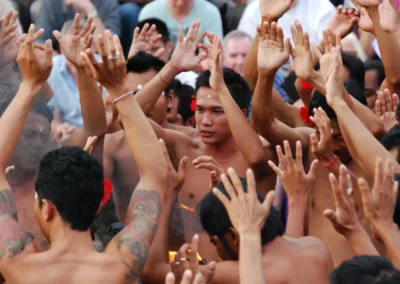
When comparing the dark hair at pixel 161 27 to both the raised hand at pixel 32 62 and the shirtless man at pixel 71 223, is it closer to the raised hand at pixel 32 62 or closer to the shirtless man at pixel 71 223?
the raised hand at pixel 32 62

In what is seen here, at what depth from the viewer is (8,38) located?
5.59 meters

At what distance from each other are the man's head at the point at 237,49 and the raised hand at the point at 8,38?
7.78 feet

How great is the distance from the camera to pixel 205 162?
16.8ft

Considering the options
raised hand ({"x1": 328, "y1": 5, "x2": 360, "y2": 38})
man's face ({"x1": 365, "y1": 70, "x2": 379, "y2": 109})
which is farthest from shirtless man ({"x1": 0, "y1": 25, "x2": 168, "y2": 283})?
man's face ({"x1": 365, "y1": 70, "x2": 379, "y2": 109})

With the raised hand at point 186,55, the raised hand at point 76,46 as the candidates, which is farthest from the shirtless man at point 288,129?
the raised hand at point 76,46

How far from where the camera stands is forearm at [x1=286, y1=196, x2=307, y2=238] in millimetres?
4832

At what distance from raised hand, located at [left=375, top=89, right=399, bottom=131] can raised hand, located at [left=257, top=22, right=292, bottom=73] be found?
0.81 m

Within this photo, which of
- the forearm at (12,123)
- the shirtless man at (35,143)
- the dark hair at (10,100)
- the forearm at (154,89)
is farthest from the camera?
the forearm at (154,89)

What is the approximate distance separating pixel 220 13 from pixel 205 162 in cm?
443

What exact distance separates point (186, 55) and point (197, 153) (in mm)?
606

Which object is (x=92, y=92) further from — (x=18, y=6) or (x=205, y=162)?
(x=18, y=6)

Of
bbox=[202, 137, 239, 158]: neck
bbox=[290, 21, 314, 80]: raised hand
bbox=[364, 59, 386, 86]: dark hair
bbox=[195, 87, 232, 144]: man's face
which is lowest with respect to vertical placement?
bbox=[364, 59, 386, 86]: dark hair

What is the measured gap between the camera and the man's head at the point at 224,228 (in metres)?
4.23

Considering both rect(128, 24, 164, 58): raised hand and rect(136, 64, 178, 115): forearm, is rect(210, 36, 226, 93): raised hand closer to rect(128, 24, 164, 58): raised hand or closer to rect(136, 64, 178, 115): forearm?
rect(136, 64, 178, 115): forearm
